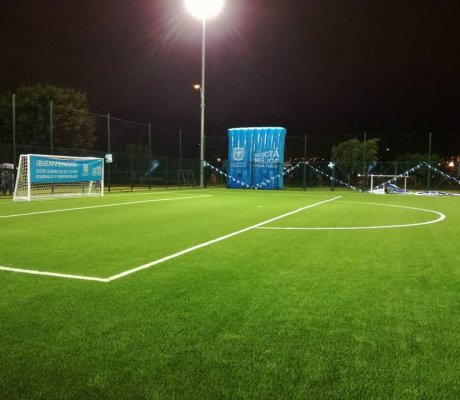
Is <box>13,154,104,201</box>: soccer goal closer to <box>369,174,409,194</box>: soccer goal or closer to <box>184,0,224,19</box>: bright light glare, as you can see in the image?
<box>184,0,224,19</box>: bright light glare

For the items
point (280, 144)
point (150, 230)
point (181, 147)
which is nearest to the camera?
point (150, 230)

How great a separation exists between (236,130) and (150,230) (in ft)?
84.5

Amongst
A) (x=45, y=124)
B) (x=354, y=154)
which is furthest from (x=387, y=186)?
(x=45, y=124)

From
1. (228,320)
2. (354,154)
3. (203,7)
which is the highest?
(203,7)

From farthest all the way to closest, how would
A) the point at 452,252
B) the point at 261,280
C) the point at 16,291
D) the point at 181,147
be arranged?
the point at 181,147 < the point at 452,252 < the point at 261,280 < the point at 16,291

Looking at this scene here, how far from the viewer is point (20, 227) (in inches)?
325

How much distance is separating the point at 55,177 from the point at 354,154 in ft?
88.5

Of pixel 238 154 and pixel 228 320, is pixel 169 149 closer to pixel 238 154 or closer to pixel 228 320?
pixel 238 154

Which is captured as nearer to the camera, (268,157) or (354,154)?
(268,157)

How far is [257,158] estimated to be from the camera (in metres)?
31.9

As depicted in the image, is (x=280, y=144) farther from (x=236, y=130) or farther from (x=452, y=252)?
(x=452, y=252)

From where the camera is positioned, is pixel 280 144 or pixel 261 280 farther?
pixel 280 144

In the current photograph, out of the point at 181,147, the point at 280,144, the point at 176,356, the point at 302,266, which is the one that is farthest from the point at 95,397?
the point at 181,147

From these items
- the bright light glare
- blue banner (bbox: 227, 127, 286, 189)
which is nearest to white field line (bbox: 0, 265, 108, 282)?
the bright light glare
